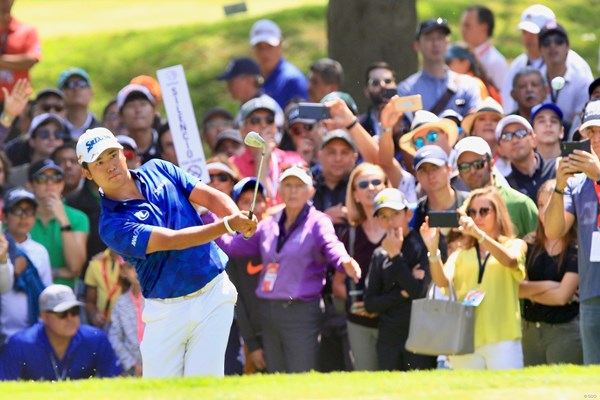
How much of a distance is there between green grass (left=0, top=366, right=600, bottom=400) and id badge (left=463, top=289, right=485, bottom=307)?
5.91 ft

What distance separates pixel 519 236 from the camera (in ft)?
35.3

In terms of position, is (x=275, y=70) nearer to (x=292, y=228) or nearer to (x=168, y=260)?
(x=292, y=228)

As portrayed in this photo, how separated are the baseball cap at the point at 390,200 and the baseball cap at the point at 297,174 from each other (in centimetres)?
73

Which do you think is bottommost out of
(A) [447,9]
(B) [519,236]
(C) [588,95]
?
(B) [519,236]

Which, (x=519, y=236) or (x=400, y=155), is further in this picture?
(x=400, y=155)

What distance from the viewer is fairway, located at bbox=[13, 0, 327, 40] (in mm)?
24016

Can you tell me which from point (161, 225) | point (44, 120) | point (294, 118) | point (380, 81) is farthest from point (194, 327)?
point (44, 120)

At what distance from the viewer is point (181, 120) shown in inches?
482

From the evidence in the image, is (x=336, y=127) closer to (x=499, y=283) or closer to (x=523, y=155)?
(x=523, y=155)

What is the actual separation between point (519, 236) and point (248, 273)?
7.57 ft

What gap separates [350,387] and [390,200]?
3227 millimetres

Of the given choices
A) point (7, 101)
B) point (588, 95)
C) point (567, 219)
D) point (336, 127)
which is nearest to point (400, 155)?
point (336, 127)

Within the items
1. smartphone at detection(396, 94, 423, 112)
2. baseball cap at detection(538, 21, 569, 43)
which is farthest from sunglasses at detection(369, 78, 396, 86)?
baseball cap at detection(538, 21, 569, 43)

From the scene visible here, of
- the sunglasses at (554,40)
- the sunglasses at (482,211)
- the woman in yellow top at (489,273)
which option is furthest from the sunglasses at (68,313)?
the sunglasses at (554,40)
